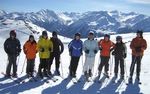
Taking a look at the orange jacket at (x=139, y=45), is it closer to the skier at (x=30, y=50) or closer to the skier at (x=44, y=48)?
the skier at (x=44, y=48)

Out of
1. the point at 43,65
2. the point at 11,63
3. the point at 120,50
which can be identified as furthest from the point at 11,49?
the point at 120,50

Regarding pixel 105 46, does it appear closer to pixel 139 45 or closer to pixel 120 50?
pixel 120 50

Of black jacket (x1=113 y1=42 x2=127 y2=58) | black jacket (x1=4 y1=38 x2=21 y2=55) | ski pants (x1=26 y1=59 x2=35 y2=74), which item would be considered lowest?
ski pants (x1=26 y1=59 x2=35 y2=74)

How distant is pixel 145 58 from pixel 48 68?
38.5ft

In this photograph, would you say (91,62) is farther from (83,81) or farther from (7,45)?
(7,45)

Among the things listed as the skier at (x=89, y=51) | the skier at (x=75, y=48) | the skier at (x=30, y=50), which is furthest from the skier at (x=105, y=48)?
the skier at (x=30, y=50)

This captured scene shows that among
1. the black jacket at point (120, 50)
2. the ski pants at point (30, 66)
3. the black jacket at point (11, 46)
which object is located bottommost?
the ski pants at point (30, 66)

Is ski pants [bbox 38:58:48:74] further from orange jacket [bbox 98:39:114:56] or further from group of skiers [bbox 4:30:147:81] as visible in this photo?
orange jacket [bbox 98:39:114:56]

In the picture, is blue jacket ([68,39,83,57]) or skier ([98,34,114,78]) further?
skier ([98,34,114,78])

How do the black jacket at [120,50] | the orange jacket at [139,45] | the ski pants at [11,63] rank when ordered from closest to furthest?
the ski pants at [11,63], the orange jacket at [139,45], the black jacket at [120,50]

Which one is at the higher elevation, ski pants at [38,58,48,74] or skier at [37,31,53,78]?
skier at [37,31,53,78]

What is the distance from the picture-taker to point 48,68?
19.8 m

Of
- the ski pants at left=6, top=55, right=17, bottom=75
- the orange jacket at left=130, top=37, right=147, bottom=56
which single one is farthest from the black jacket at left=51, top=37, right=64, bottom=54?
the orange jacket at left=130, top=37, right=147, bottom=56

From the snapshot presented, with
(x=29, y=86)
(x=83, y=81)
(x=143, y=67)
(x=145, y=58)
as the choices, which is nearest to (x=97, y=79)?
(x=83, y=81)
